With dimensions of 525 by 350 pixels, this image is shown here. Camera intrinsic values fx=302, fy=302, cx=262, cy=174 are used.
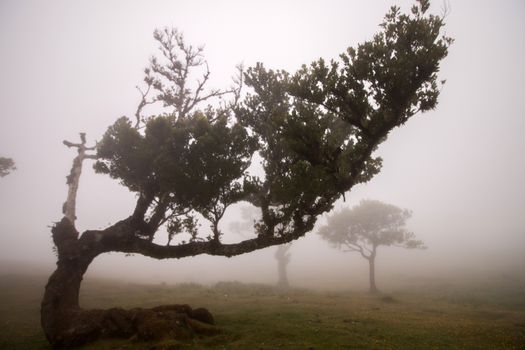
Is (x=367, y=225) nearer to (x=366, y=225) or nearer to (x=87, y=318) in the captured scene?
(x=366, y=225)

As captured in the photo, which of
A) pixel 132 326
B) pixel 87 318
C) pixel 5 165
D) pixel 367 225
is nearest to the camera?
pixel 132 326

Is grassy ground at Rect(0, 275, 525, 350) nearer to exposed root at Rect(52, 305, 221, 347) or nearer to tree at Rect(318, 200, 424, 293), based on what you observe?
exposed root at Rect(52, 305, 221, 347)

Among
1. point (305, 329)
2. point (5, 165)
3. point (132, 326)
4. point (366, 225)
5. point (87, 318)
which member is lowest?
point (305, 329)

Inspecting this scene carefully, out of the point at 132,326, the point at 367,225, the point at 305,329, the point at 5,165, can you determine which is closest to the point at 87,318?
the point at 132,326

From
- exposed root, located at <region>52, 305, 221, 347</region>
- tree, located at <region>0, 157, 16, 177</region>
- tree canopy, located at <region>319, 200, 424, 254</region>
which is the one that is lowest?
exposed root, located at <region>52, 305, 221, 347</region>

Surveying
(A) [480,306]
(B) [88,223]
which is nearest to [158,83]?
(A) [480,306]

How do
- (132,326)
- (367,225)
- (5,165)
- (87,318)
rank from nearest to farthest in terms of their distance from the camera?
(132,326), (87,318), (5,165), (367,225)

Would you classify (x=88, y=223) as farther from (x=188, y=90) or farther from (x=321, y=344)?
(x=321, y=344)

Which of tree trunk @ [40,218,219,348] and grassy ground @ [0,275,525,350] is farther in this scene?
tree trunk @ [40,218,219,348]

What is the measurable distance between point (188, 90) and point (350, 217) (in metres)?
44.3

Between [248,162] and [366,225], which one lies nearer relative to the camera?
[248,162]

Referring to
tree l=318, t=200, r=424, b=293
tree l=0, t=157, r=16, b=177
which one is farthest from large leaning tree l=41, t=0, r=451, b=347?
tree l=318, t=200, r=424, b=293

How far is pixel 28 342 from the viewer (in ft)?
54.7

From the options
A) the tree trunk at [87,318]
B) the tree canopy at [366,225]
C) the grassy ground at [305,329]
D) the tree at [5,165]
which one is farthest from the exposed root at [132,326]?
the tree canopy at [366,225]
